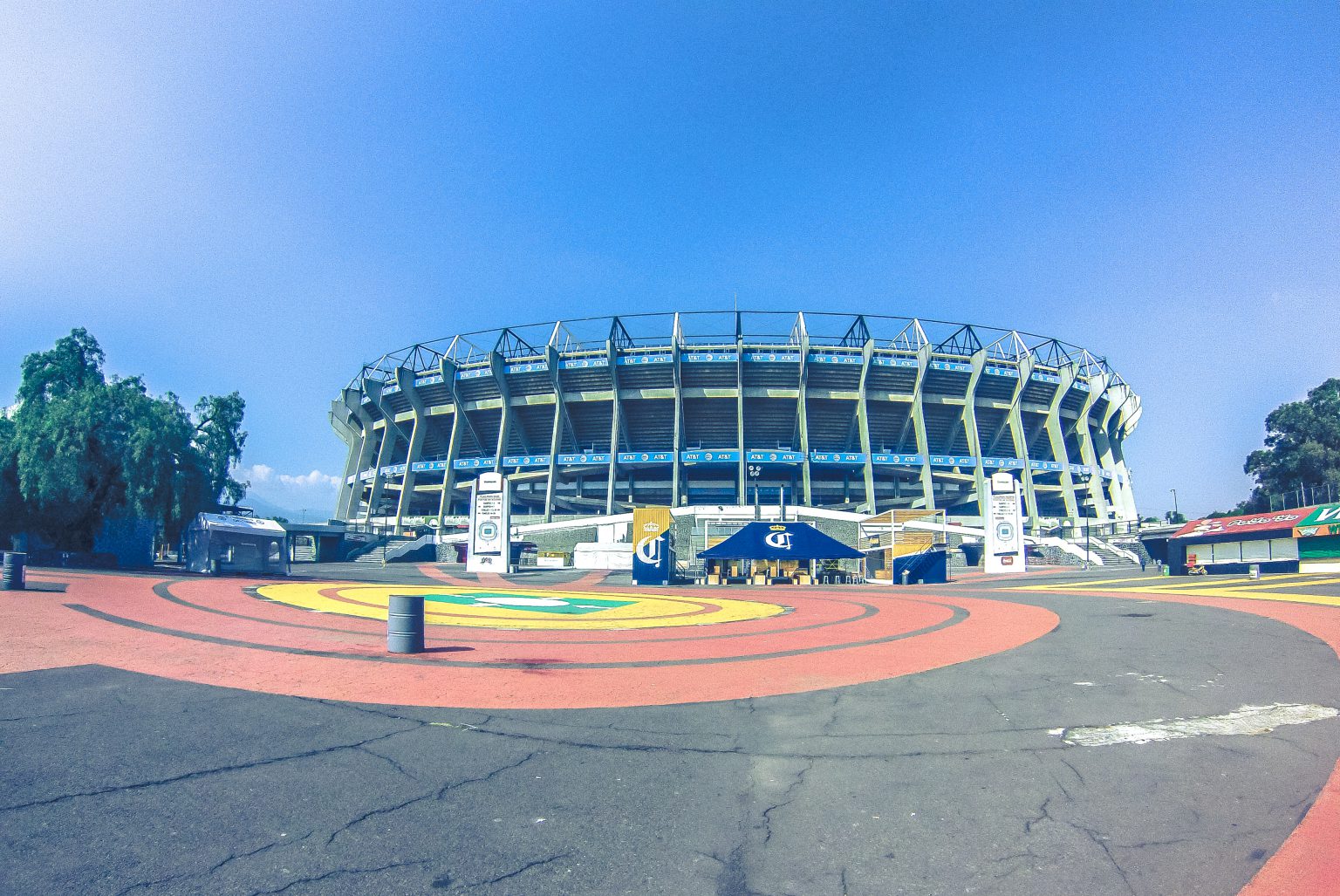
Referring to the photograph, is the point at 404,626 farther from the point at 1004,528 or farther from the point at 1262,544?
the point at 1004,528

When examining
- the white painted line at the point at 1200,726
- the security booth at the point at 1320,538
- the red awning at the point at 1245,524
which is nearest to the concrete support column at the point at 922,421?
the red awning at the point at 1245,524

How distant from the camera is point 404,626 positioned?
9.84m

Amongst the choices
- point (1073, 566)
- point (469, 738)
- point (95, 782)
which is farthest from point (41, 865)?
point (1073, 566)

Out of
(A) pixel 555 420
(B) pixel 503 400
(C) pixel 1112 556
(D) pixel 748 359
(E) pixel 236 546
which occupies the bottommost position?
(C) pixel 1112 556

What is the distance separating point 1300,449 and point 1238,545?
190 ft

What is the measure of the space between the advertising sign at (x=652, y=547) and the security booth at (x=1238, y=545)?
81.1ft

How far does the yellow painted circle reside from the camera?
14461 mm

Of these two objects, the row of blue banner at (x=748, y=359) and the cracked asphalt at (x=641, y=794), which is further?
the row of blue banner at (x=748, y=359)

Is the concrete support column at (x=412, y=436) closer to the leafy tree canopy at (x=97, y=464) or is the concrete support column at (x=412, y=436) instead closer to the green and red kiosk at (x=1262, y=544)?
the leafy tree canopy at (x=97, y=464)

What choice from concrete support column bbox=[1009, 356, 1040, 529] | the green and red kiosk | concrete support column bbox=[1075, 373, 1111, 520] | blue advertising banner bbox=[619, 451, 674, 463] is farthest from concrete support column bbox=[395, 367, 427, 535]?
concrete support column bbox=[1075, 373, 1111, 520]

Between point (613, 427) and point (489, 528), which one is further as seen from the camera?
point (613, 427)

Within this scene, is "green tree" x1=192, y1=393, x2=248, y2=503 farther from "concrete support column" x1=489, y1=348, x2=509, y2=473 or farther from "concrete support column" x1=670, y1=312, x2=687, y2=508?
"concrete support column" x1=670, y1=312, x2=687, y2=508

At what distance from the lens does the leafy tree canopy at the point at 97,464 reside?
28016mm

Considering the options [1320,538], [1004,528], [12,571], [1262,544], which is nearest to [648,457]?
[1004,528]
